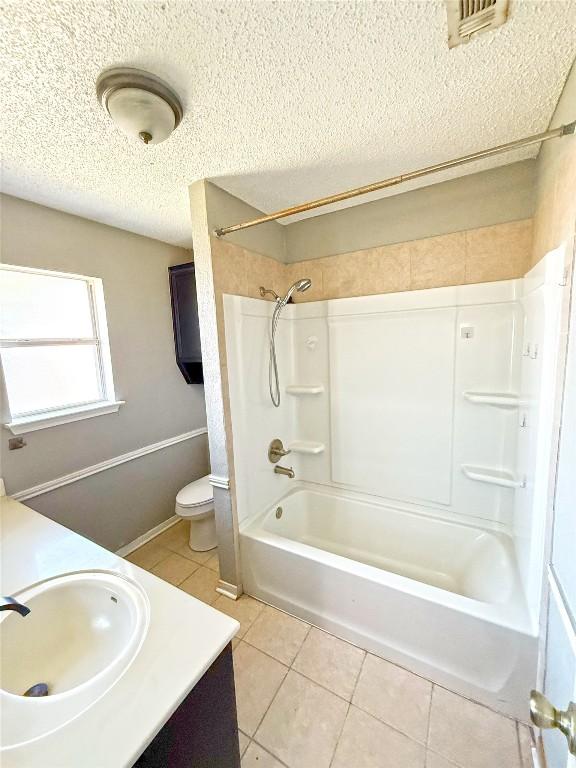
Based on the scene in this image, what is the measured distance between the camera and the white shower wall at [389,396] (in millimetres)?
1612

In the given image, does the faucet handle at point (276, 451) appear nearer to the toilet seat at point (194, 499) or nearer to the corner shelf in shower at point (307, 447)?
the corner shelf in shower at point (307, 447)

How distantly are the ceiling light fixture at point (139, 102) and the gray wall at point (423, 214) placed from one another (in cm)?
115

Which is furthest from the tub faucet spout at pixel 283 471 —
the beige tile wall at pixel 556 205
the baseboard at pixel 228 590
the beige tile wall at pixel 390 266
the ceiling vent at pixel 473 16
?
the ceiling vent at pixel 473 16

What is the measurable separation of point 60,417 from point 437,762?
2.32 metres

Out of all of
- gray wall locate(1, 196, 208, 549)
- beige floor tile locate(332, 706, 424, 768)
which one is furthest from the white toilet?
beige floor tile locate(332, 706, 424, 768)

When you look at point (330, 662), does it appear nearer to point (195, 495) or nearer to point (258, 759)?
point (258, 759)

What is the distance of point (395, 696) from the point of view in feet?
4.12

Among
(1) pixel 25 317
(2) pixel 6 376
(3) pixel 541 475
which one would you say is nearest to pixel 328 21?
(3) pixel 541 475

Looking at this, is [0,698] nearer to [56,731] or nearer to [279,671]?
[56,731]

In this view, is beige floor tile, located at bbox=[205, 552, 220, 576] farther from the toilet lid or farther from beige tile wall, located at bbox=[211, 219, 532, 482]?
beige tile wall, located at bbox=[211, 219, 532, 482]

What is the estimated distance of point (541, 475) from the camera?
1.08 meters

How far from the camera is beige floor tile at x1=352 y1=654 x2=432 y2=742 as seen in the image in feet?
3.82

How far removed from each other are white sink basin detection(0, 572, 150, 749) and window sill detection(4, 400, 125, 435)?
105 centimetres

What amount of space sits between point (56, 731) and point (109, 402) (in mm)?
1770
